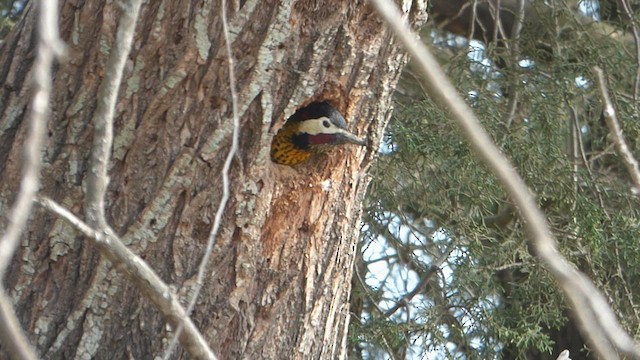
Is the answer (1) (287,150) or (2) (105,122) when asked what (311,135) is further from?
(2) (105,122)

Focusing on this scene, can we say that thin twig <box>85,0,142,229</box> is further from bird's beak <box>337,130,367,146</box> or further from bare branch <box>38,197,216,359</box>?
bird's beak <box>337,130,367,146</box>

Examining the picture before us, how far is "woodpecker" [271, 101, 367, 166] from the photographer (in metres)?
3.08

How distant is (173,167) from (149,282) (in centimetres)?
92

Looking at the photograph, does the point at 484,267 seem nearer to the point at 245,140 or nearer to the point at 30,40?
the point at 245,140

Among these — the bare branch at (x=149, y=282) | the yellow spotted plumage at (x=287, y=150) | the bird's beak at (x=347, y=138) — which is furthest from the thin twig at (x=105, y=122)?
the yellow spotted plumage at (x=287, y=150)

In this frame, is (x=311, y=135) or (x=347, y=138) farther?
(x=311, y=135)

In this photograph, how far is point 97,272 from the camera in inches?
109

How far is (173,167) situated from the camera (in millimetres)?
2801

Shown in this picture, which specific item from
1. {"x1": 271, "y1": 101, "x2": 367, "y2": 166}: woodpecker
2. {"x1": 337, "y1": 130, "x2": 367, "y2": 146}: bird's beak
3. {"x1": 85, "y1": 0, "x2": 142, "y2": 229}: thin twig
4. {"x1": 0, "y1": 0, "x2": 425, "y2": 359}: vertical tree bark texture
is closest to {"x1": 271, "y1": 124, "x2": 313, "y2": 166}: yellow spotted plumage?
{"x1": 271, "y1": 101, "x2": 367, "y2": 166}: woodpecker

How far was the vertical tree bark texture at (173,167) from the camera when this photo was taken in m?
2.78

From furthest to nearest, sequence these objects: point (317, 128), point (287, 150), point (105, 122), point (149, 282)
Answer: point (287, 150) < point (317, 128) < point (149, 282) < point (105, 122)

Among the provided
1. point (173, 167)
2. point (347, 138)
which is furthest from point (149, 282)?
point (347, 138)

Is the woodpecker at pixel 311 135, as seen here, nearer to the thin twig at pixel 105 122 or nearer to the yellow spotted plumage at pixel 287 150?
the yellow spotted plumage at pixel 287 150

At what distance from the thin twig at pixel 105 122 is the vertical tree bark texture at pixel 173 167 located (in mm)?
990
